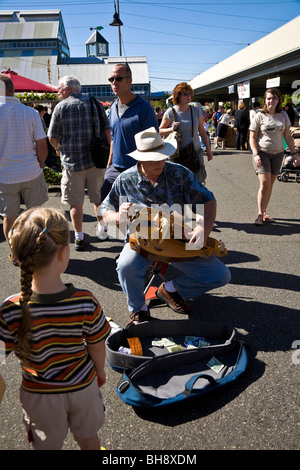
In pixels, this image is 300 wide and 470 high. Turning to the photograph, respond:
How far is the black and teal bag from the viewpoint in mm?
2365

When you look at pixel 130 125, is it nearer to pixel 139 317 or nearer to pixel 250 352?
pixel 139 317

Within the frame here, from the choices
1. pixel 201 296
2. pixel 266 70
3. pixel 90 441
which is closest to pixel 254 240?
pixel 201 296

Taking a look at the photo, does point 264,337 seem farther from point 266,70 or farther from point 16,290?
point 266,70

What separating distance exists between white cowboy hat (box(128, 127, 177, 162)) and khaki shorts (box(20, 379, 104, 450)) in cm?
182

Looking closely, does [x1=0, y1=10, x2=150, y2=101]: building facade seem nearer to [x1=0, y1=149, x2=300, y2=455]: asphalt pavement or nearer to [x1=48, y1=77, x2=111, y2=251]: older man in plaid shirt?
[x1=48, y1=77, x2=111, y2=251]: older man in plaid shirt

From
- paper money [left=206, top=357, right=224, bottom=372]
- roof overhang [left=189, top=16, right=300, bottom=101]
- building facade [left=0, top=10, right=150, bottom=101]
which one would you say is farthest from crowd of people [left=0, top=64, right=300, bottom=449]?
building facade [left=0, top=10, right=150, bottom=101]

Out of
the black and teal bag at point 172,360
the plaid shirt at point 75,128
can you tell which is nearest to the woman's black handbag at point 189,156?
the plaid shirt at point 75,128

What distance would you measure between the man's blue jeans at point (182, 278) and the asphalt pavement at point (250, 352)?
0.24 metres

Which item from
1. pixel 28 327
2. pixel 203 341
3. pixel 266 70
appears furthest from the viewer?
pixel 266 70

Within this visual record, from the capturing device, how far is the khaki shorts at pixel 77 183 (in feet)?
15.7

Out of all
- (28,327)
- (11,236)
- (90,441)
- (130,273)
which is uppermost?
(11,236)

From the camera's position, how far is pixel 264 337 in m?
3.03

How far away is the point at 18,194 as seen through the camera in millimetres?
4320

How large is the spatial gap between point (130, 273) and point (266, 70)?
1853cm
